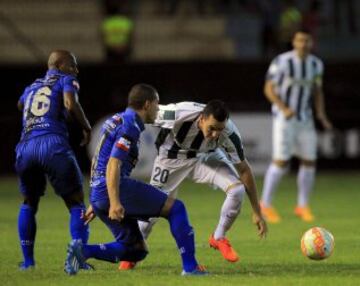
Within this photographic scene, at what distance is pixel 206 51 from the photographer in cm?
2106

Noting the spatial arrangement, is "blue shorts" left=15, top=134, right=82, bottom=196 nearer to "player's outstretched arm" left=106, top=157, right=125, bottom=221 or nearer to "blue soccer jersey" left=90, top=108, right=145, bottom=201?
"blue soccer jersey" left=90, top=108, right=145, bottom=201

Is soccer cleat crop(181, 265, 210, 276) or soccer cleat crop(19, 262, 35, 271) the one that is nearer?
soccer cleat crop(181, 265, 210, 276)

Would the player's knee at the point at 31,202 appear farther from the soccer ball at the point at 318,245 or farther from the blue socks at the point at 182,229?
the soccer ball at the point at 318,245

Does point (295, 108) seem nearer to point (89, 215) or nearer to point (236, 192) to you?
point (236, 192)

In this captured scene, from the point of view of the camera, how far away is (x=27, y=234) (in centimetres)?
858

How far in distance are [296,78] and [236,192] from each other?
14.9ft

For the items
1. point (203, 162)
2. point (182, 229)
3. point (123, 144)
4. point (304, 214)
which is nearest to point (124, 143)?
point (123, 144)

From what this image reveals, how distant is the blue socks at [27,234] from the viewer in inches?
337

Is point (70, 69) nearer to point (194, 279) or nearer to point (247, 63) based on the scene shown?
point (194, 279)

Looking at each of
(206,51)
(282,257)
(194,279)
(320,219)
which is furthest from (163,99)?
(194,279)

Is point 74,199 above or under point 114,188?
under

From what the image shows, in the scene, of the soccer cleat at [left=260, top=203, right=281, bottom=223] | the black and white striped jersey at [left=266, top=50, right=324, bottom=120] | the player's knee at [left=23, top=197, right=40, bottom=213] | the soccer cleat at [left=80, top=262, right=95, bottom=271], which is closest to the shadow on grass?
the soccer cleat at [left=80, top=262, right=95, bottom=271]

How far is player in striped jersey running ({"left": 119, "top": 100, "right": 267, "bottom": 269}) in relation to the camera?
28.5 feet

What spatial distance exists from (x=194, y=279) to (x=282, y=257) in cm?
180
